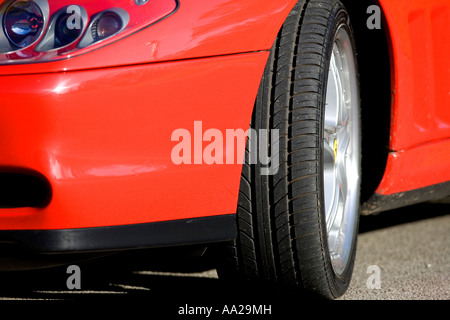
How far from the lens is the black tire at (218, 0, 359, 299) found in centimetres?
248


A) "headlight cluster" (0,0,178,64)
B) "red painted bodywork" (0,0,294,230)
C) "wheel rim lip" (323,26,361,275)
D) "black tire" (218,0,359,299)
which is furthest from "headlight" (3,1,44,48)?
"wheel rim lip" (323,26,361,275)

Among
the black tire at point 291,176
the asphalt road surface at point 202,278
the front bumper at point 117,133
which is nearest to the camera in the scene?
the front bumper at point 117,133

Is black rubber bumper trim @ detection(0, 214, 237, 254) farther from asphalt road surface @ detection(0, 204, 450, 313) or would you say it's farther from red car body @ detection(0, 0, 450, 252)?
asphalt road surface @ detection(0, 204, 450, 313)

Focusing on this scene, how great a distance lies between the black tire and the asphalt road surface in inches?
5.4

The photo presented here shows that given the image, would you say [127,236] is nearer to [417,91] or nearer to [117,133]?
[117,133]

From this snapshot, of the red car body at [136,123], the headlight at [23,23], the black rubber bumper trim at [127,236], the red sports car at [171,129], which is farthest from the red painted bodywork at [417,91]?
the headlight at [23,23]

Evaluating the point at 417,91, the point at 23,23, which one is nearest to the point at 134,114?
the point at 23,23

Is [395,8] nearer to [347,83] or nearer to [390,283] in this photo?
[347,83]

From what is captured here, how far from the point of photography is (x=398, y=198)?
10.4 feet

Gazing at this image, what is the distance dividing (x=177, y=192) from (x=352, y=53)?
991 mm

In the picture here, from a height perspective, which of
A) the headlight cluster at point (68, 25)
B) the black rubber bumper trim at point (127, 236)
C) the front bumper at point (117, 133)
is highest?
the headlight cluster at point (68, 25)

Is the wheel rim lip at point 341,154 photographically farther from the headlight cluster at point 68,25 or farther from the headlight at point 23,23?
the headlight at point 23,23

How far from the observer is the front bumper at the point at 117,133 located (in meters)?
2.19

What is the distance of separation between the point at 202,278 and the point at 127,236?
904mm
